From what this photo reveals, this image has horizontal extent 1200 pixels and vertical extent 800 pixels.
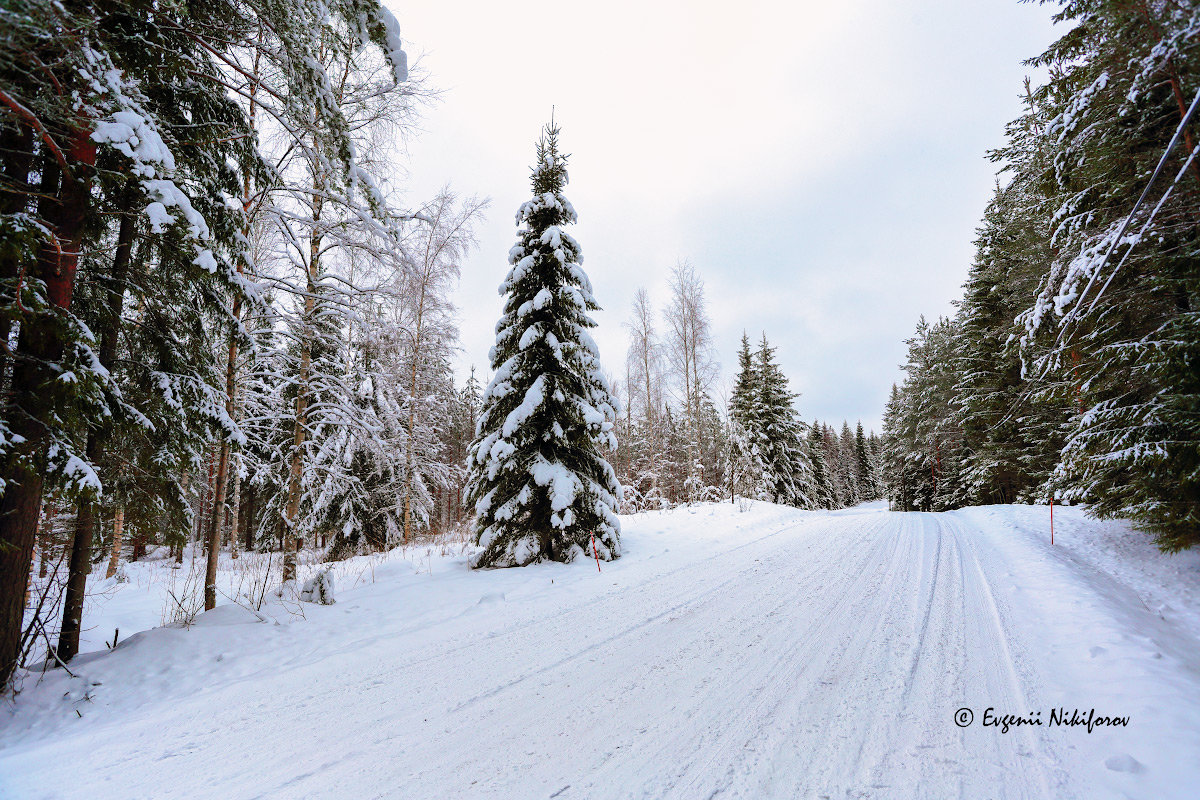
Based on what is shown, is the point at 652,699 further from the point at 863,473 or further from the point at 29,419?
the point at 863,473

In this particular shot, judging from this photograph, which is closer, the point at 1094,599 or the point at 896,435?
the point at 1094,599

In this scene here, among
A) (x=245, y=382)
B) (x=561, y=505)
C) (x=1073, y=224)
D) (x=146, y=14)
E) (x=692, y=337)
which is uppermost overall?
(x=692, y=337)

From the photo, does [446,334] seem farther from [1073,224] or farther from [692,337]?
[1073,224]

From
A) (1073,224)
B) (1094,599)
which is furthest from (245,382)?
(1073,224)

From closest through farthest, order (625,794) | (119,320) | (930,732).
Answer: (625,794) → (930,732) → (119,320)

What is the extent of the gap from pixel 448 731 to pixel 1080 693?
4.15 metres

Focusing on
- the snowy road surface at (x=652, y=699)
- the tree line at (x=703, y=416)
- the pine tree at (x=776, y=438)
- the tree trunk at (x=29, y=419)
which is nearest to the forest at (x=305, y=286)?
the tree trunk at (x=29, y=419)

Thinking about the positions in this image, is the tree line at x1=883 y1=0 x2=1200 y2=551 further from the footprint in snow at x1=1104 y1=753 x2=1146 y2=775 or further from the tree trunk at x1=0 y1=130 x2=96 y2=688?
the tree trunk at x1=0 y1=130 x2=96 y2=688

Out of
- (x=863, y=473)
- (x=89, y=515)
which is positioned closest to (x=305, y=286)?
(x=89, y=515)

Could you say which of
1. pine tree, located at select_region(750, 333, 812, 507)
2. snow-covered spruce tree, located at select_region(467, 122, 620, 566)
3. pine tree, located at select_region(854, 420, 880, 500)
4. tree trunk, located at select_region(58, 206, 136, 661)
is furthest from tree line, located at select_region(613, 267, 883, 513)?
pine tree, located at select_region(854, 420, 880, 500)

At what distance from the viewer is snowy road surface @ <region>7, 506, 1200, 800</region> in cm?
234

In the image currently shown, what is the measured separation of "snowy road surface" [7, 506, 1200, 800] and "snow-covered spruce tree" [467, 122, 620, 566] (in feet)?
7.61

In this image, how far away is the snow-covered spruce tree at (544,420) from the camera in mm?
7961

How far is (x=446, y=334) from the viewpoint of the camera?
13.8 metres
